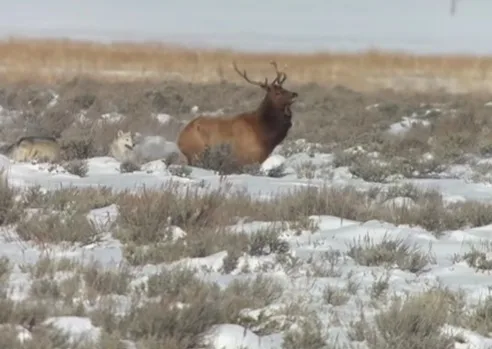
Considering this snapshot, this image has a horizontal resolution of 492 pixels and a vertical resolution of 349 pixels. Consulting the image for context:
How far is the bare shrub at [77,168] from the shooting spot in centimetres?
1157

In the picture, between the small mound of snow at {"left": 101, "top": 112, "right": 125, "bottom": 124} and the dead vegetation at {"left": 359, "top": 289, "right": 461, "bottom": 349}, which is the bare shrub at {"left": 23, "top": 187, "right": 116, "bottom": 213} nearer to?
the dead vegetation at {"left": 359, "top": 289, "right": 461, "bottom": 349}

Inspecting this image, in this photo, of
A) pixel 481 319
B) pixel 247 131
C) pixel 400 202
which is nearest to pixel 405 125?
pixel 247 131

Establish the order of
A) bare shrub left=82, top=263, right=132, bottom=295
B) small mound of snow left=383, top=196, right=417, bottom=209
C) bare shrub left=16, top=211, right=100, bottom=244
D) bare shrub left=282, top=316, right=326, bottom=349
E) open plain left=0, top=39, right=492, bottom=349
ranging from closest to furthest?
bare shrub left=282, top=316, right=326, bottom=349
open plain left=0, top=39, right=492, bottom=349
bare shrub left=82, top=263, right=132, bottom=295
bare shrub left=16, top=211, right=100, bottom=244
small mound of snow left=383, top=196, right=417, bottom=209

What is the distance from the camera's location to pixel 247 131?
1295cm

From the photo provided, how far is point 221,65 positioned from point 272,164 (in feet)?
67.2

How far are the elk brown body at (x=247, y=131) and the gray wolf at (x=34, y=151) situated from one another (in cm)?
170

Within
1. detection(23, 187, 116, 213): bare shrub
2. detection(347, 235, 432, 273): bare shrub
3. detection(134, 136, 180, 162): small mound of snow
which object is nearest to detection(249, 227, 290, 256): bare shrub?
detection(347, 235, 432, 273): bare shrub

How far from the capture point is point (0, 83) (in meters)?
26.3

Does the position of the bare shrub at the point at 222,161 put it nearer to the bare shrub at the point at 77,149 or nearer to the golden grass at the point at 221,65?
the bare shrub at the point at 77,149

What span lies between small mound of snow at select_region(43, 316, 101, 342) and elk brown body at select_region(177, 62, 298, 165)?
772 centimetres

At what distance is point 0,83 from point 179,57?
9481 mm

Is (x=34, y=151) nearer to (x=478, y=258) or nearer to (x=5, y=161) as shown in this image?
(x=5, y=161)

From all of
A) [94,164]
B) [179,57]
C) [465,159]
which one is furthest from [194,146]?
[179,57]

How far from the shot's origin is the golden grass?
31.1m
